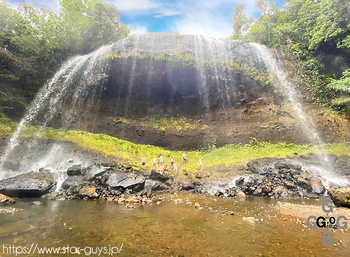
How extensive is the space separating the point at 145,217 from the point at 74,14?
31.6 m

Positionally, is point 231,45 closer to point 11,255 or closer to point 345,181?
point 345,181

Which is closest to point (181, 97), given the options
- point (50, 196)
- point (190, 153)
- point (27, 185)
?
point (190, 153)

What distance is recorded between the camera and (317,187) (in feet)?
36.9

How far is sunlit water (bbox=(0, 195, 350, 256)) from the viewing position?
3979 millimetres

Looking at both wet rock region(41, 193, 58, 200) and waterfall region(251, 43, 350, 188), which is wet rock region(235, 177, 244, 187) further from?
wet rock region(41, 193, 58, 200)

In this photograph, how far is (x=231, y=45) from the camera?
22.1 m

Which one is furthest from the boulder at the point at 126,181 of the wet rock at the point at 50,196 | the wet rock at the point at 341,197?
the wet rock at the point at 341,197

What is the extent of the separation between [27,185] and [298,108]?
80.4 ft

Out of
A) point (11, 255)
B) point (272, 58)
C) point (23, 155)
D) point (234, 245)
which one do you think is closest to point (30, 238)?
point (11, 255)

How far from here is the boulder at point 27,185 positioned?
988 cm

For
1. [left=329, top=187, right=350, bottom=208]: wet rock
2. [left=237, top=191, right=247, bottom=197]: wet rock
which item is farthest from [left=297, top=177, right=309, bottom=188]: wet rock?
[left=329, top=187, right=350, bottom=208]: wet rock

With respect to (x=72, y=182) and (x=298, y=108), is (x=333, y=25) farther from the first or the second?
(x=72, y=182)

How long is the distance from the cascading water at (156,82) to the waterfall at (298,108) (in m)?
0.10

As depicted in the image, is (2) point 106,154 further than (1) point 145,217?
Yes
